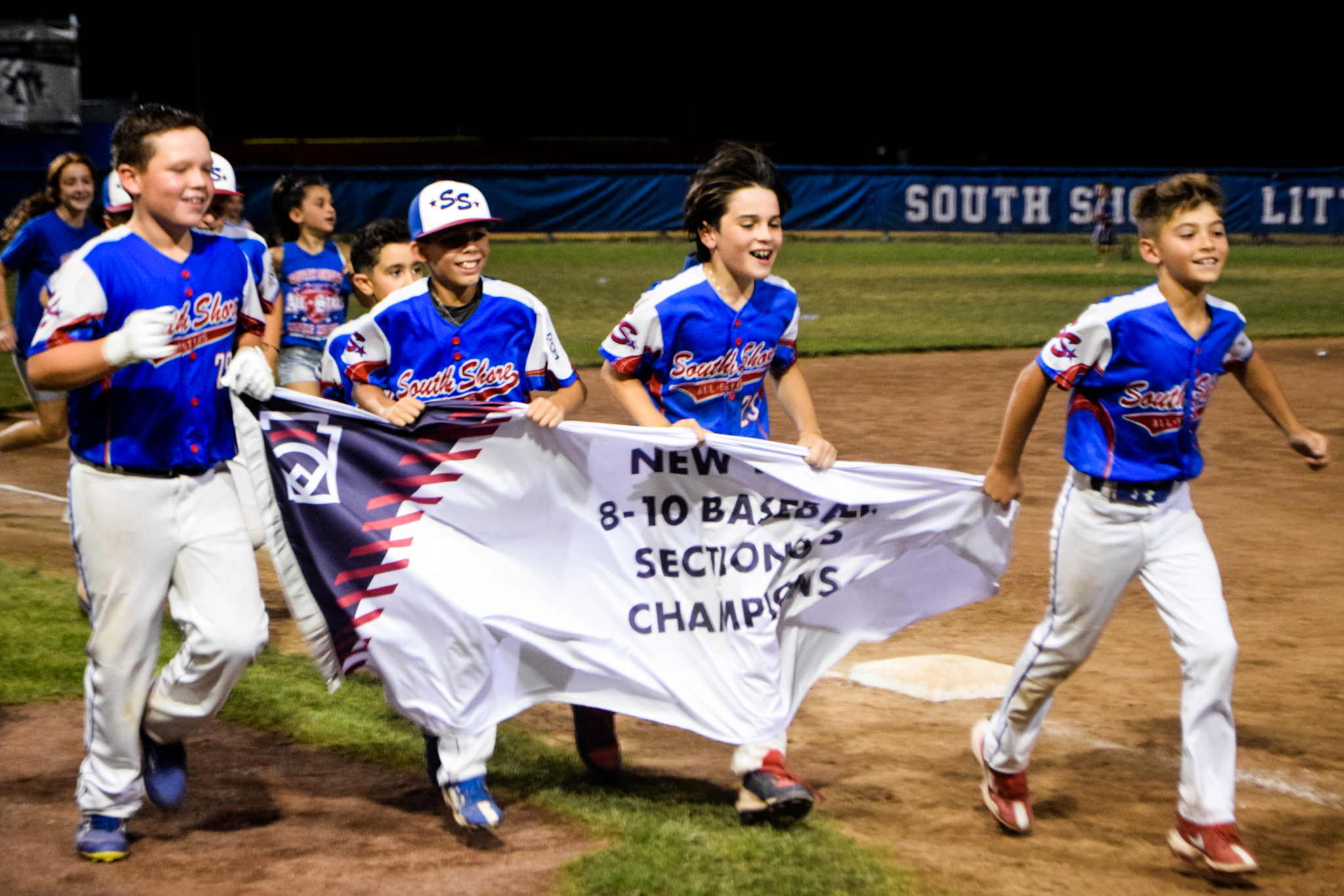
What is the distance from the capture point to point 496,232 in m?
32.4

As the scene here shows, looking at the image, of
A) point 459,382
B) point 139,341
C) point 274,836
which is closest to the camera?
point 139,341

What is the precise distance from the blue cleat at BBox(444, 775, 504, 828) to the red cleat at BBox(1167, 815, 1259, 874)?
1.98m

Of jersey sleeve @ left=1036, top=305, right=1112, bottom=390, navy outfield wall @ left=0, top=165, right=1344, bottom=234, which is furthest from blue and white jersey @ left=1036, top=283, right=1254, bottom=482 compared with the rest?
navy outfield wall @ left=0, top=165, right=1344, bottom=234

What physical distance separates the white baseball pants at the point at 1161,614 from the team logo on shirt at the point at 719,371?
1092 mm

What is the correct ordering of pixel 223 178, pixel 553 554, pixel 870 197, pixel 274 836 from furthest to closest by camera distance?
1. pixel 870 197
2. pixel 223 178
3. pixel 553 554
4. pixel 274 836

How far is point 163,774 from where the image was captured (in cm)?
436

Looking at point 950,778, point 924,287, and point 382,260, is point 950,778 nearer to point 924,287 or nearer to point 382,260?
point 382,260

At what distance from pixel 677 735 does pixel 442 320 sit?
5.96 feet

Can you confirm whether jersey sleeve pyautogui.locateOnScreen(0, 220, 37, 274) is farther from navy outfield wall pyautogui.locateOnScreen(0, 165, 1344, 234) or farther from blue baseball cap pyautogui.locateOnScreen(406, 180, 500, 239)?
navy outfield wall pyautogui.locateOnScreen(0, 165, 1344, 234)

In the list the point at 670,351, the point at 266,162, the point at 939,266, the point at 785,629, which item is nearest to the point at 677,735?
the point at 785,629

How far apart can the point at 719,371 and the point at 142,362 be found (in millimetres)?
1808

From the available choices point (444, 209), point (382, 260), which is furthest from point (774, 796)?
point (382, 260)

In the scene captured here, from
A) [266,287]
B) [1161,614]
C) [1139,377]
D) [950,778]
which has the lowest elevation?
[950,778]

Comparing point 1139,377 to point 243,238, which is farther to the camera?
point 243,238
